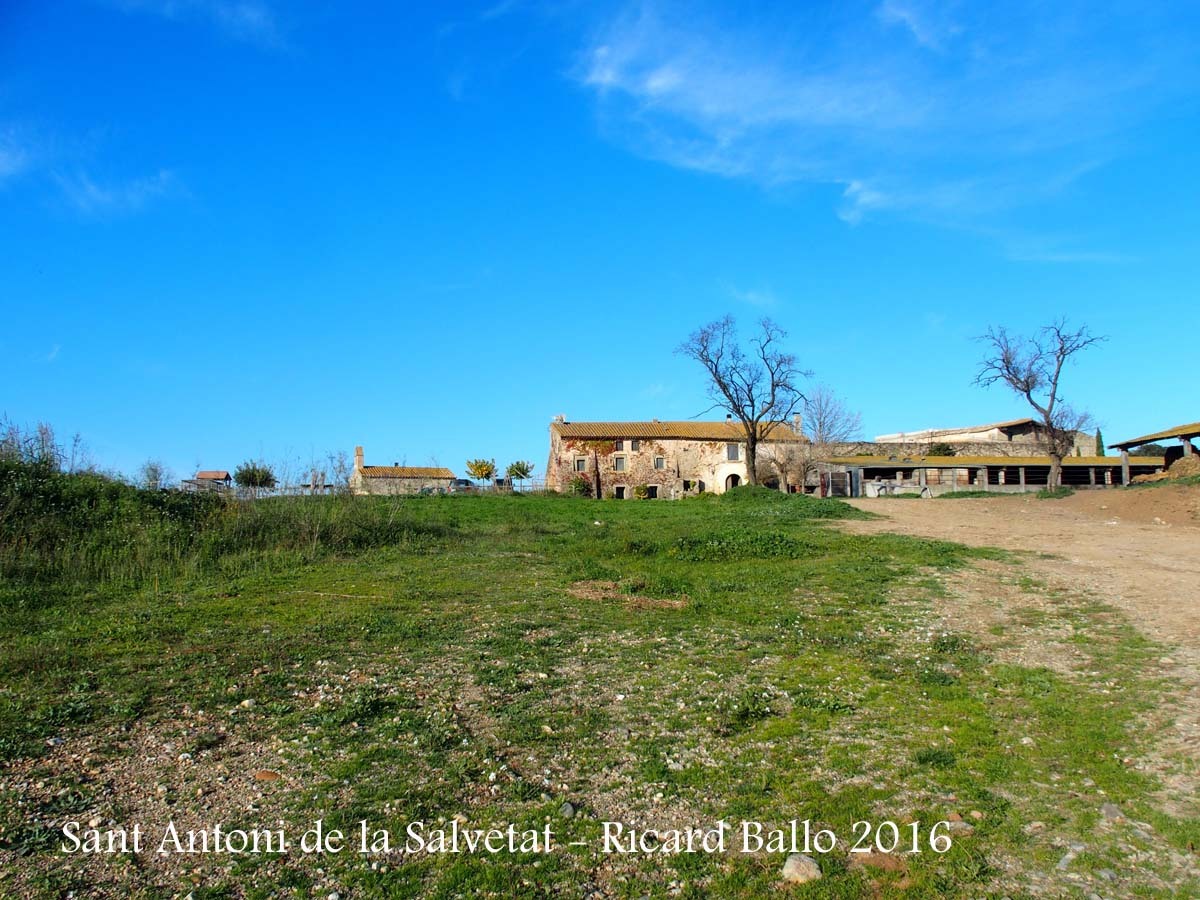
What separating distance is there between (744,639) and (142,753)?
5.54 meters

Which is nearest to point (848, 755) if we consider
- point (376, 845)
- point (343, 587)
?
point (376, 845)

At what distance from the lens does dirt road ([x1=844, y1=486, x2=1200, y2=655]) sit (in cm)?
927

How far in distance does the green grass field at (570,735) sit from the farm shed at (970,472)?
37831 millimetres

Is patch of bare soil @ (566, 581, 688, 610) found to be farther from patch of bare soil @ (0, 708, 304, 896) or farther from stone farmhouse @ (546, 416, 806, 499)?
stone farmhouse @ (546, 416, 806, 499)

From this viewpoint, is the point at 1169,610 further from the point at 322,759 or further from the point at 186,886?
the point at 186,886

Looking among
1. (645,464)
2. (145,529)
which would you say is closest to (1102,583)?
(145,529)

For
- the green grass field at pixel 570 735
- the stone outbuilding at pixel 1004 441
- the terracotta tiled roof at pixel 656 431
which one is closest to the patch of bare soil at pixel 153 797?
the green grass field at pixel 570 735

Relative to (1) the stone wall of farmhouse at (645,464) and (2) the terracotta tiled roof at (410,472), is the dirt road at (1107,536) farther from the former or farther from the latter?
(2) the terracotta tiled roof at (410,472)

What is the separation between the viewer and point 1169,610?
29.0 ft

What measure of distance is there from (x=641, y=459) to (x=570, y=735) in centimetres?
5079

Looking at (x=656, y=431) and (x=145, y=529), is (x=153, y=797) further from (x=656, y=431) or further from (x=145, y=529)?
(x=656, y=431)

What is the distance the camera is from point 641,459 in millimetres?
56094

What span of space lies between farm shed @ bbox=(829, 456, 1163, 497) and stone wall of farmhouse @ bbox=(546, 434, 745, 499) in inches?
400

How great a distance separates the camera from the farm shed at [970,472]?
1795 inches
